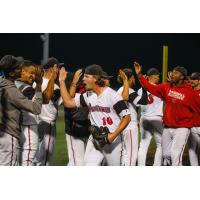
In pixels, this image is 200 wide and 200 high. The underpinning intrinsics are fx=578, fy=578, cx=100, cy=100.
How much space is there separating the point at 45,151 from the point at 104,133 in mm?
1993

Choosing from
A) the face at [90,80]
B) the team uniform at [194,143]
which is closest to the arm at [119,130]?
the face at [90,80]

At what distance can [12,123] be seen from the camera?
22.9 feet

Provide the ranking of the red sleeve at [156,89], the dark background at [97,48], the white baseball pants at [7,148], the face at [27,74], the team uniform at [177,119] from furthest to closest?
the dark background at [97,48] → the red sleeve at [156,89] → the team uniform at [177,119] → the face at [27,74] → the white baseball pants at [7,148]

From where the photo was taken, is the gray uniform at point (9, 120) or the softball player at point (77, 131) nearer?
the gray uniform at point (9, 120)

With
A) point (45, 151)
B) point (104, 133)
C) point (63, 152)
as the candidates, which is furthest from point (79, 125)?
point (63, 152)

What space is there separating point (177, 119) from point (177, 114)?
79mm

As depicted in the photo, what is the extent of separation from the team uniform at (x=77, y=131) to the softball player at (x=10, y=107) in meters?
1.71

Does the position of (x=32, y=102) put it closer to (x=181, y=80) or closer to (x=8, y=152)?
(x=8, y=152)

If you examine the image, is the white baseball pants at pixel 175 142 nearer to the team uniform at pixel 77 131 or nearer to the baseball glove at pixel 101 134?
the team uniform at pixel 77 131

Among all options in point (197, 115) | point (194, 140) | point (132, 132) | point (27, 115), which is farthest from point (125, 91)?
point (194, 140)

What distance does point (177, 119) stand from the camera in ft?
29.8

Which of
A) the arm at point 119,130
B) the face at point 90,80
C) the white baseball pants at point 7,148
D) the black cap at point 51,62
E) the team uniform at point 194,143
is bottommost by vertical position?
the team uniform at point 194,143

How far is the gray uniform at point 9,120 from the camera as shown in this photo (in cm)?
693

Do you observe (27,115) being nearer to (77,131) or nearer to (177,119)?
(77,131)
